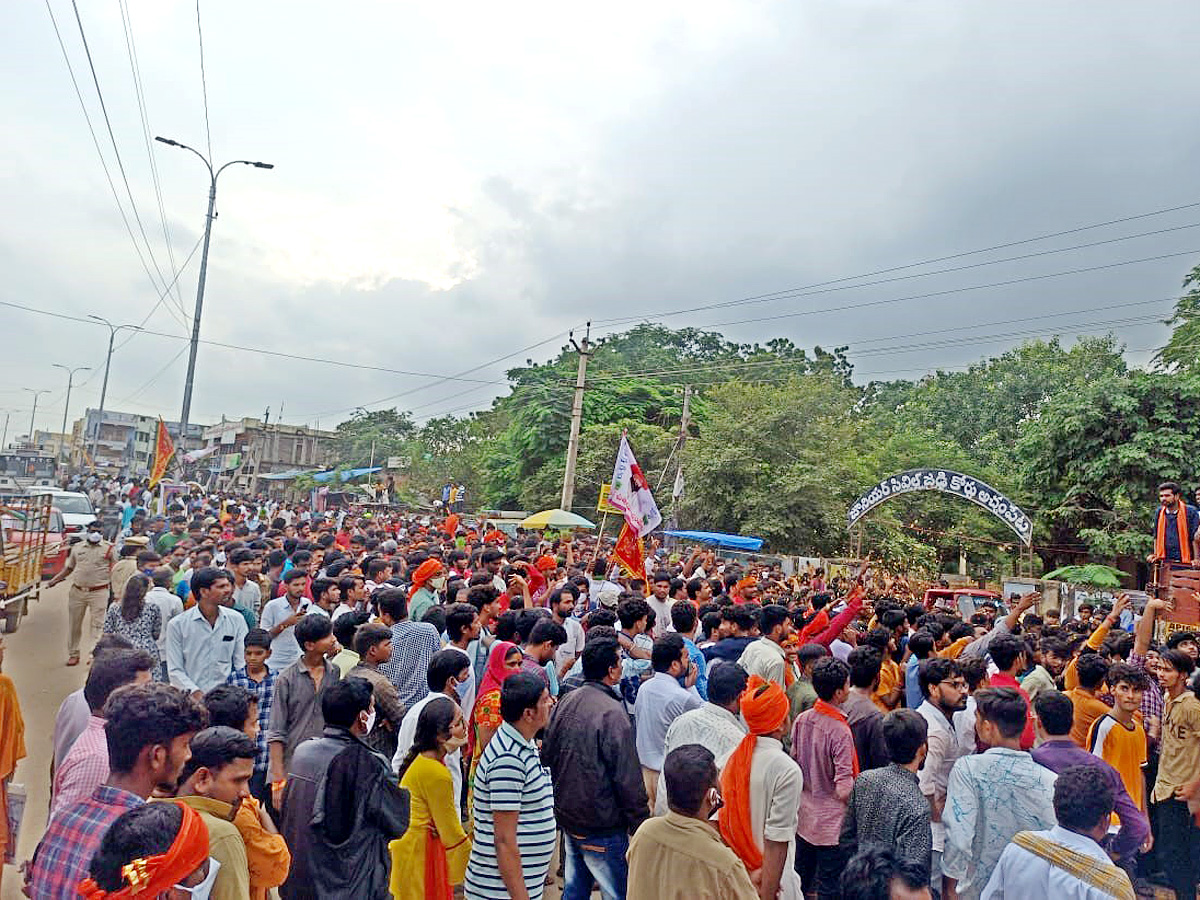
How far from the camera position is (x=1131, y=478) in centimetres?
2219

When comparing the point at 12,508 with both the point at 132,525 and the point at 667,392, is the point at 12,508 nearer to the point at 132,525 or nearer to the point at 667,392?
the point at 132,525

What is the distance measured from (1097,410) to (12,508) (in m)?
25.3

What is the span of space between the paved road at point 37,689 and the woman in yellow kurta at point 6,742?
1076 millimetres

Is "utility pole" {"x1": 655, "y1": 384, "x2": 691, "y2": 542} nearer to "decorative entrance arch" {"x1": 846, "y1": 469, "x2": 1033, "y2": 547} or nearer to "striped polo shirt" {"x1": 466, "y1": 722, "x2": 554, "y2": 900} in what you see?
"decorative entrance arch" {"x1": 846, "y1": 469, "x2": 1033, "y2": 547}

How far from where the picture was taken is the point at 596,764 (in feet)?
13.1

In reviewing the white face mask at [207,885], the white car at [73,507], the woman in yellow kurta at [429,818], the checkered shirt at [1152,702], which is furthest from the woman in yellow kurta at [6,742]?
the white car at [73,507]

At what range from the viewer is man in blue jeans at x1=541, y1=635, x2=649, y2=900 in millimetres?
3963

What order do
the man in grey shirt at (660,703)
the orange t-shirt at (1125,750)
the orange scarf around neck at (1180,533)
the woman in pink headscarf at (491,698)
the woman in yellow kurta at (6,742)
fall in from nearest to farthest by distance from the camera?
the woman in yellow kurta at (6,742) → the woman in pink headscarf at (491,698) → the man in grey shirt at (660,703) → the orange t-shirt at (1125,750) → the orange scarf around neck at (1180,533)

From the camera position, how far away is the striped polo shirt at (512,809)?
3.53 meters

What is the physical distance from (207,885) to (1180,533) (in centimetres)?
1061

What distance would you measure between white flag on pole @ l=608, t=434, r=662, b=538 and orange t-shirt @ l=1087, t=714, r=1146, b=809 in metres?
6.70

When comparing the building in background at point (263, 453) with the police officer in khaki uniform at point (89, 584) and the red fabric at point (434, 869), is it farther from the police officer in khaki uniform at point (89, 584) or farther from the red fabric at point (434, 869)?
the red fabric at point (434, 869)

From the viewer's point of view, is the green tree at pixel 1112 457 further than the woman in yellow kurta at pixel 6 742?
Yes

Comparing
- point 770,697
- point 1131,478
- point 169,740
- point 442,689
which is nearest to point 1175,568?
point 770,697
